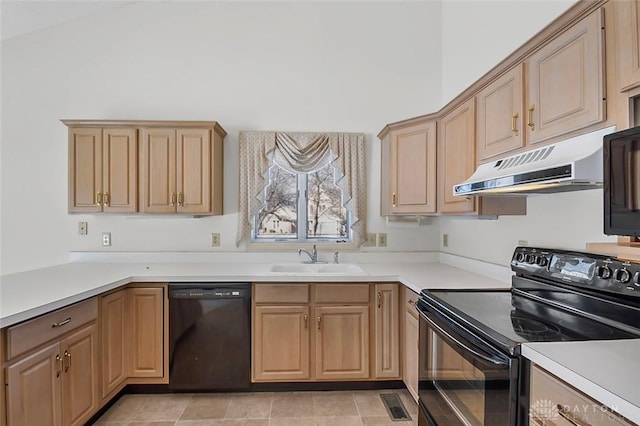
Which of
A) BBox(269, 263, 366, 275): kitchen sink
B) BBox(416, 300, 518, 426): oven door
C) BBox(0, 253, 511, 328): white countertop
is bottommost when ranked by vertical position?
BBox(416, 300, 518, 426): oven door

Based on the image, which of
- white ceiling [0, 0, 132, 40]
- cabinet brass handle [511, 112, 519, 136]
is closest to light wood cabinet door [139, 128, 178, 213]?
white ceiling [0, 0, 132, 40]

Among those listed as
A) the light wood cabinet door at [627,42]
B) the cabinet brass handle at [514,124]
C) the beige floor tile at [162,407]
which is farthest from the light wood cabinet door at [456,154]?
the beige floor tile at [162,407]

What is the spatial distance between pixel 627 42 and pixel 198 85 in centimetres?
296

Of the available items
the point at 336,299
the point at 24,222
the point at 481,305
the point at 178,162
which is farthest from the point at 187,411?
the point at 24,222

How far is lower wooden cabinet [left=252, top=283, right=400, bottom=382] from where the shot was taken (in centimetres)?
249

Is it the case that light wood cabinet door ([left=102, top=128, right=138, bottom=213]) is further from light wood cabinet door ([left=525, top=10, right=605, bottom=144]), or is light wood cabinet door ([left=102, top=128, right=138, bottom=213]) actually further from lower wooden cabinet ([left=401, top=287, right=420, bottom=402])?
light wood cabinet door ([left=525, top=10, right=605, bottom=144])

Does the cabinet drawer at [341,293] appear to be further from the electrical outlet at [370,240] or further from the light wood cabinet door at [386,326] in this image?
the electrical outlet at [370,240]

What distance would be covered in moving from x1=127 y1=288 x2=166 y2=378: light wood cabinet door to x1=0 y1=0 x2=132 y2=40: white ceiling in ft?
8.02

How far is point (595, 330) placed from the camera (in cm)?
121

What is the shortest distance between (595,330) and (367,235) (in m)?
2.06

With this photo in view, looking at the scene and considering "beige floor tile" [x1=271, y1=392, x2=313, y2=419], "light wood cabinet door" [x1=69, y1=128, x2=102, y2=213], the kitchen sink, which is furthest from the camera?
the kitchen sink

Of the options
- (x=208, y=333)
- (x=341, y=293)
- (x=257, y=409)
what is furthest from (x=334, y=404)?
(x=208, y=333)

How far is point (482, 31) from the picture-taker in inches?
102

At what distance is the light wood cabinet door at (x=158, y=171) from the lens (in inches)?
109
